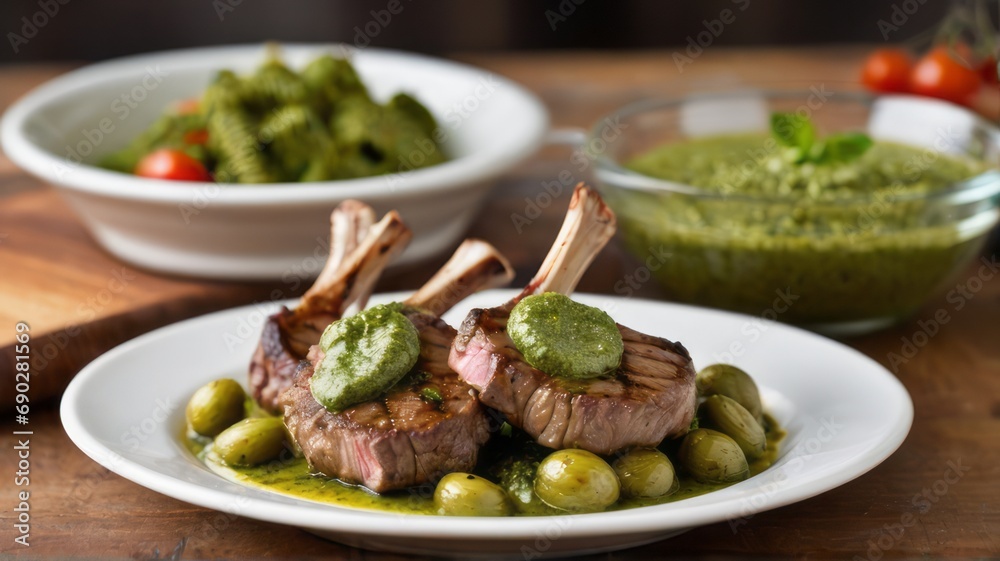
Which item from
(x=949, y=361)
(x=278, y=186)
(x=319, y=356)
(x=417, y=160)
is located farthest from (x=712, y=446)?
(x=417, y=160)

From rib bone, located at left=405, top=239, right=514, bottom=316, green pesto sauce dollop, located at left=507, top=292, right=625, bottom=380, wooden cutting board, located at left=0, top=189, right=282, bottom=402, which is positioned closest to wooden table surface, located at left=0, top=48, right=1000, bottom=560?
wooden cutting board, located at left=0, top=189, right=282, bottom=402

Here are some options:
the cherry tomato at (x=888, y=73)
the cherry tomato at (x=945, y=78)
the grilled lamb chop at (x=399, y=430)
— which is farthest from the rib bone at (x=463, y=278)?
the cherry tomato at (x=888, y=73)

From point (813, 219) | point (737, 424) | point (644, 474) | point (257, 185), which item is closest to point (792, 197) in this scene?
point (813, 219)

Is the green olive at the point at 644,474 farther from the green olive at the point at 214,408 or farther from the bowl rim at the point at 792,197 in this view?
the bowl rim at the point at 792,197

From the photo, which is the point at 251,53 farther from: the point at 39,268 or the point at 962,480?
the point at 962,480

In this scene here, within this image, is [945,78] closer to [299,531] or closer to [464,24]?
[299,531]
